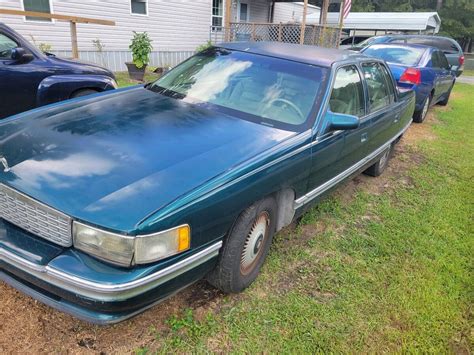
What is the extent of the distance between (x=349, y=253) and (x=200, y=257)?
1.72m

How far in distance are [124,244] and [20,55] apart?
416cm

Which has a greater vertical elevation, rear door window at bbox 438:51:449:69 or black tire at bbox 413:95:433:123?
rear door window at bbox 438:51:449:69

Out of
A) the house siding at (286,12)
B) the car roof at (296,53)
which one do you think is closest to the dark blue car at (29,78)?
the car roof at (296,53)

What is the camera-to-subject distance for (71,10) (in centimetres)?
1030

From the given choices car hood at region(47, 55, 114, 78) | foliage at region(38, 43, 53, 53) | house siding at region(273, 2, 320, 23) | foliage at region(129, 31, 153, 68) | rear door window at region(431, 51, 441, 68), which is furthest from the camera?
house siding at region(273, 2, 320, 23)

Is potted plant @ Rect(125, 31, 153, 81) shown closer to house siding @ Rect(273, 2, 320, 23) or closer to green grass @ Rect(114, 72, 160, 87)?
green grass @ Rect(114, 72, 160, 87)

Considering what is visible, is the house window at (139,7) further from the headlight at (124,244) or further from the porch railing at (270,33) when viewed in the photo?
the headlight at (124,244)

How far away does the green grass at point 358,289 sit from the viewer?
7.88ft

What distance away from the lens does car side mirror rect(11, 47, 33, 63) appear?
15.9ft

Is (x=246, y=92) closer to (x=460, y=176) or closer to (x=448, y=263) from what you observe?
(x=448, y=263)

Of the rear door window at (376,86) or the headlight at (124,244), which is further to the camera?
the rear door window at (376,86)

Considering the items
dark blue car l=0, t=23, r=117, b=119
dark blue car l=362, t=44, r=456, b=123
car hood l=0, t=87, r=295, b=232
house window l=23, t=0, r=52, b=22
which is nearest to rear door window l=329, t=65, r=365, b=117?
car hood l=0, t=87, r=295, b=232

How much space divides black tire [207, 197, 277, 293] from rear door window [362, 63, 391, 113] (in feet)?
6.42

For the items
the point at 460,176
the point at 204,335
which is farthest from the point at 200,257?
the point at 460,176
